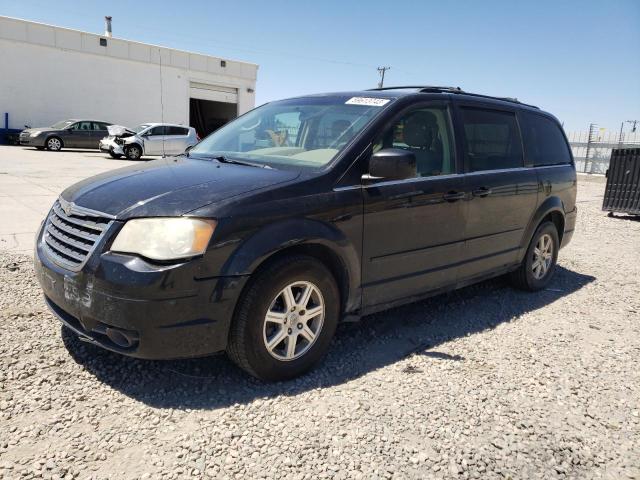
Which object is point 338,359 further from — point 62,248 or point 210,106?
point 210,106

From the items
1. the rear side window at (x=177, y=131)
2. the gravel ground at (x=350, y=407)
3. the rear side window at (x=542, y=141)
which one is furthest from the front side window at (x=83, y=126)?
the rear side window at (x=542, y=141)

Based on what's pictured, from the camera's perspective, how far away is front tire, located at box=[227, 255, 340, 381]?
9.00ft

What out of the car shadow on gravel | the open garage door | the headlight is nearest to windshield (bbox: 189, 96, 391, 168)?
the headlight

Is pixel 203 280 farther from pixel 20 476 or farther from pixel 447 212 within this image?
pixel 447 212

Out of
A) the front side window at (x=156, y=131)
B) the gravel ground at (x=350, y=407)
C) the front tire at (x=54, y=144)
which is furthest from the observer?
the front tire at (x=54, y=144)

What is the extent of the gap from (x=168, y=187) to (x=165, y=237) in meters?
0.43

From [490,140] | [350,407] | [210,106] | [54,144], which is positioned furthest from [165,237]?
[210,106]

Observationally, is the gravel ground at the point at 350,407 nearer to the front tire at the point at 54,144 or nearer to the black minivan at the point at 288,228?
the black minivan at the point at 288,228

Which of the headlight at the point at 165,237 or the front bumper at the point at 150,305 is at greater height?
the headlight at the point at 165,237

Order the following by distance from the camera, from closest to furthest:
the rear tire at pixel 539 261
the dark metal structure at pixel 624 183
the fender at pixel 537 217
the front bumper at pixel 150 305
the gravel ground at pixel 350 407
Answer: the gravel ground at pixel 350 407 → the front bumper at pixel 150 305 → the fender at pixel 537 217 → the rear tire at pixel 539 261 → the dark metal structure at pixel 624 183

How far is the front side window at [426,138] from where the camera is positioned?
11.7ft

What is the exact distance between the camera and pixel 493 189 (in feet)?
13.9

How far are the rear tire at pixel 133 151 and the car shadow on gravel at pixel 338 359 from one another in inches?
730

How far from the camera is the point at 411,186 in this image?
351 centimetres
